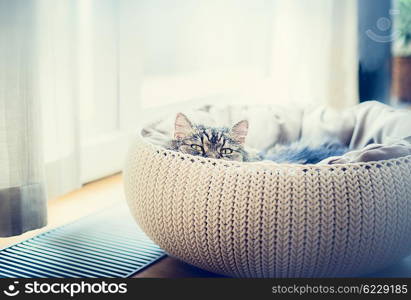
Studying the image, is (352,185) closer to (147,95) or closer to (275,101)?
(147,95)

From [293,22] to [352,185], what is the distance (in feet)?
6.45

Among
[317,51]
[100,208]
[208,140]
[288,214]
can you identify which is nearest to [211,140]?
[208,140]

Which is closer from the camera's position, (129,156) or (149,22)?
(129,156)

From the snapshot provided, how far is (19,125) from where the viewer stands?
171cm

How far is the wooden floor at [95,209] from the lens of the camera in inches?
63.7

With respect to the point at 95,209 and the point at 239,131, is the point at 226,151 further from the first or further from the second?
the point at 95,209

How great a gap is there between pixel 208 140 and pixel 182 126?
0.28 ft

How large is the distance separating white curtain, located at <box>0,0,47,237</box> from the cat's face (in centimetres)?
45

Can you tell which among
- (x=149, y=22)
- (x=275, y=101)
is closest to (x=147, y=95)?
(x=149, y=22)

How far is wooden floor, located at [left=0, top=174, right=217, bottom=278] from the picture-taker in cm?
162

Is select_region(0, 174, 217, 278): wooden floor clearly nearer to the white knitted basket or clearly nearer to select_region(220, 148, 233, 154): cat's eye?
the white knitted basket

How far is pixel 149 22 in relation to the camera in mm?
2668

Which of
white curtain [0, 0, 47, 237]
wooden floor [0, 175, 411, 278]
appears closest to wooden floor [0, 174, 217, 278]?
wooden floor [0, 175, 411, 278]

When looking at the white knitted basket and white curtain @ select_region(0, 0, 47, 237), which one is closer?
the white knitted basket
